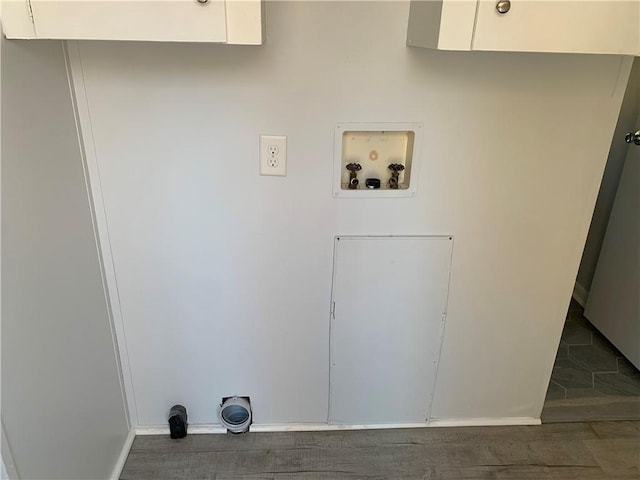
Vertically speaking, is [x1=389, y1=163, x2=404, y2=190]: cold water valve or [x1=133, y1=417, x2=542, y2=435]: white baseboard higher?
[x1=389, y1=163, x2=404, y2=190]: cold water valve

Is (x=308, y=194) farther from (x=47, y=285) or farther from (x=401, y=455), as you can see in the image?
(x=401, y=455)

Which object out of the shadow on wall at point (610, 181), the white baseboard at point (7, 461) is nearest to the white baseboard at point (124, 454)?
the white baseboard at point (7, 461)

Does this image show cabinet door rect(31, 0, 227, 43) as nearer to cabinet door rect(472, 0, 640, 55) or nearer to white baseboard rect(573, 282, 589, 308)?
cabinet door rect(472, 0, 640, 55)

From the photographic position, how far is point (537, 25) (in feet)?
3.47

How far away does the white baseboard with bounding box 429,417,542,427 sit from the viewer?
1.89 metres

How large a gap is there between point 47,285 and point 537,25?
4.19 ft

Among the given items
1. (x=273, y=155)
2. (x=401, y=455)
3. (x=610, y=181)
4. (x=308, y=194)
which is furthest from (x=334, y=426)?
(x=610, y=181)

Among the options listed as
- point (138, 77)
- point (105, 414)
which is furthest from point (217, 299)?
point (138, 77)

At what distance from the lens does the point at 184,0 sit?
3.27ft

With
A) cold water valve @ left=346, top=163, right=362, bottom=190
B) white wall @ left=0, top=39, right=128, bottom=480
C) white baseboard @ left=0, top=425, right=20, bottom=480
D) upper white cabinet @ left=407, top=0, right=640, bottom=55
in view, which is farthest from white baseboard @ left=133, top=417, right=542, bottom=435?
upper white cabinet @ left=407, top=0, right=640, bottom=55

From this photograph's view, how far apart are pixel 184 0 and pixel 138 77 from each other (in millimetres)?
387

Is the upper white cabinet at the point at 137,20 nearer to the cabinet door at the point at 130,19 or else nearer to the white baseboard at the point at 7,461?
the cabinet door at the point at 130,19

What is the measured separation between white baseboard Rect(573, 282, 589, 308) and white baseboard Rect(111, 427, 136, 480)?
232 centimetres

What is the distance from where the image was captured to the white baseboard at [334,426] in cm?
182
